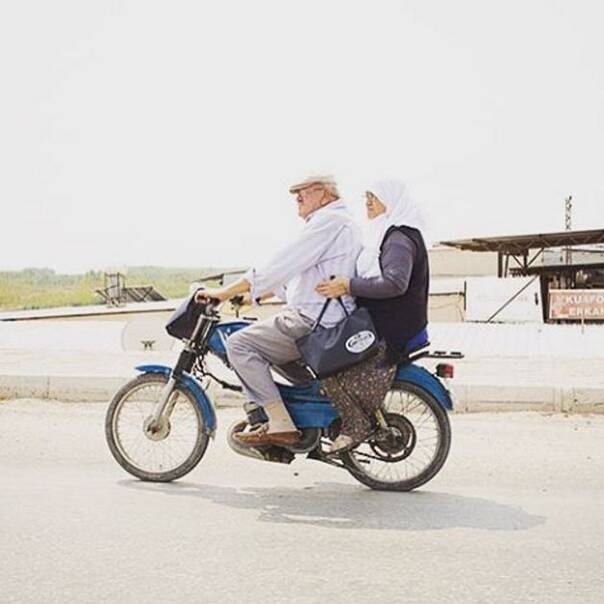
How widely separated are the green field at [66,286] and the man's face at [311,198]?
38261 millimetres

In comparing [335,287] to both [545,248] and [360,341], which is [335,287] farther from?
[545,248]

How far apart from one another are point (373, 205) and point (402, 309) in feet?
2.07

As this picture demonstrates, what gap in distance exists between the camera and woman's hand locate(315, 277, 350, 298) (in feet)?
19.1

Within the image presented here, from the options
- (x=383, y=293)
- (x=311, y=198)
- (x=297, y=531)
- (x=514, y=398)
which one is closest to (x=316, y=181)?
(x=311, y=198)

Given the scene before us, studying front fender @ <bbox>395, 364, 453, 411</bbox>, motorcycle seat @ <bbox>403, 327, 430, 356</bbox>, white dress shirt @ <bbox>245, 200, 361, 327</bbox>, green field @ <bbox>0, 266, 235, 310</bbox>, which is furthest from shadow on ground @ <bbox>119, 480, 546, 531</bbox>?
green field @ <bbox>0, 266, 235, 310</bbox>

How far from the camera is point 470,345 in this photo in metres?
18.0

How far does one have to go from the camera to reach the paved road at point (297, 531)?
4.18m

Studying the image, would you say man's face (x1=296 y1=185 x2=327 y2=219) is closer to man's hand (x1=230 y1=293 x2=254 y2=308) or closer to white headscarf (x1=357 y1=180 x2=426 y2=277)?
white headscarf (x1=357 y1=180 x2=426 y2=277)

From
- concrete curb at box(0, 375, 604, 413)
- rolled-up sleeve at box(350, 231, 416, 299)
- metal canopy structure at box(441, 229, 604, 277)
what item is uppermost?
metal canopy structure at box(441, 229, 604, 277)

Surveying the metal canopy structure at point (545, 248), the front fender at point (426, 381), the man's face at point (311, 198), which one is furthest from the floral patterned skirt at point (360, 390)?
the metal canopy structure at point (545, 248)

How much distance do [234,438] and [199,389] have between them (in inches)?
17.6

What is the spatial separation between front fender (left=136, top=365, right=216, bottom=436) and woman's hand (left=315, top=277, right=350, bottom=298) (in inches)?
42.0

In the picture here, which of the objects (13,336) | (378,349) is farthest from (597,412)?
(13,336)

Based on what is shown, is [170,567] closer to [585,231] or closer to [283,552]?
[283,552]
